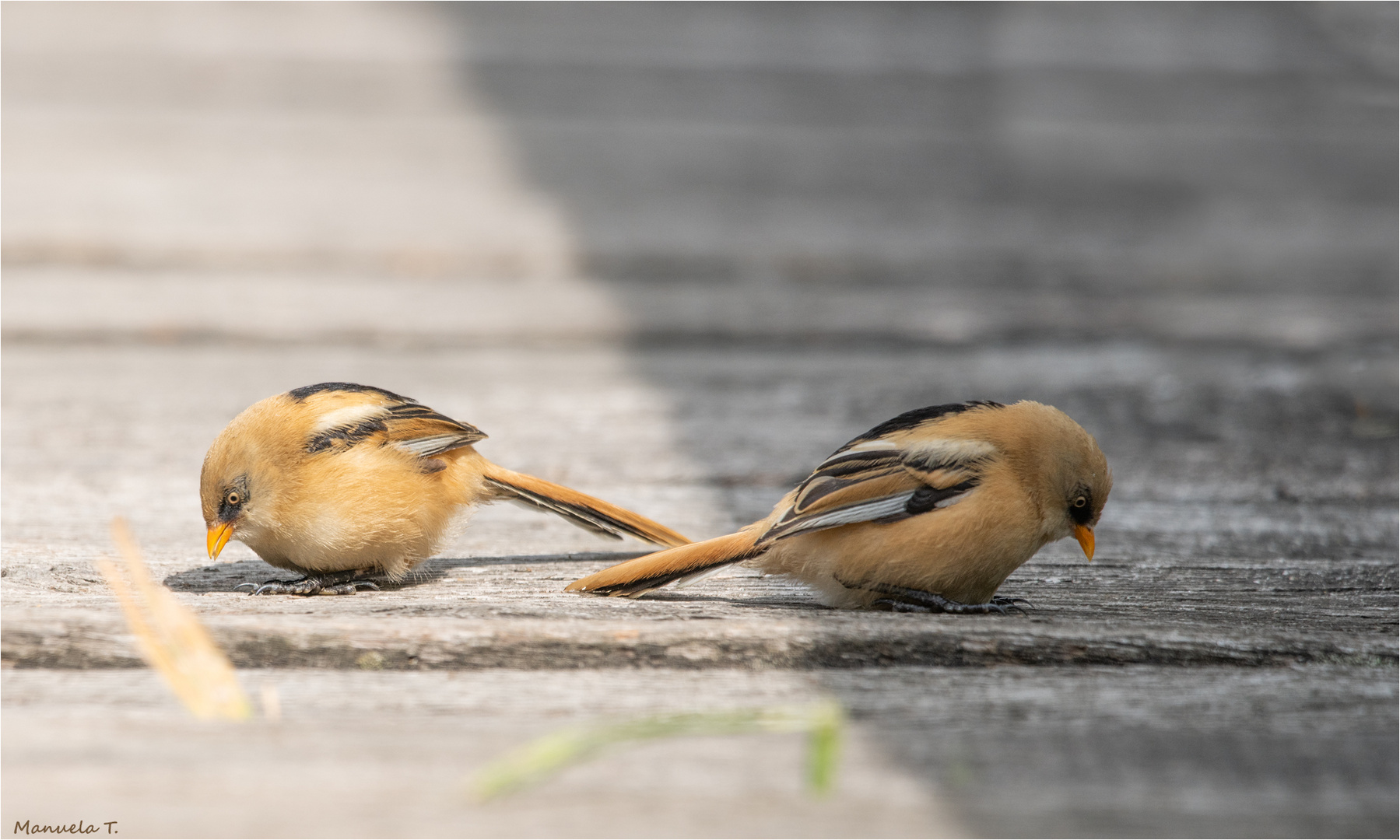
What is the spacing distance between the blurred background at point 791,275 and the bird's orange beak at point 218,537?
0.08 meters

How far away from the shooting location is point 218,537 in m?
2.50

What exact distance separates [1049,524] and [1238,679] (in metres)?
0.81

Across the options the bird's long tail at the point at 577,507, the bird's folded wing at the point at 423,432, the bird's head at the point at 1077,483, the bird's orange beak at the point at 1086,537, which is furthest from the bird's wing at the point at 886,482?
the bird's folded wing at the point at 423,432

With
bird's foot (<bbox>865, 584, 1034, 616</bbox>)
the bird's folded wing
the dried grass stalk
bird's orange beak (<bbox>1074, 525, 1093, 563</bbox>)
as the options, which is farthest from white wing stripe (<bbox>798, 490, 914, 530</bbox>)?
the dried grass stalk

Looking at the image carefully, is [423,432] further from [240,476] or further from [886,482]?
[886,482]

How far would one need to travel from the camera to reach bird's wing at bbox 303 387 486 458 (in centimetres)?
276

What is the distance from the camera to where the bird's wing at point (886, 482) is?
7.72 feet

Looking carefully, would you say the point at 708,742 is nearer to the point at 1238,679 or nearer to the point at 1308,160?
the point at 1238,679

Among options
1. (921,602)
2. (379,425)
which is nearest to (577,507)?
(379,425)

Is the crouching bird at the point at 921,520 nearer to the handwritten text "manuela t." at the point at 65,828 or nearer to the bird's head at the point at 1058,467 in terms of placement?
the bird's head at the point at 1058,467

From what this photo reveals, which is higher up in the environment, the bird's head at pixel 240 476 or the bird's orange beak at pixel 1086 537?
the bird's head at pixel 240 476

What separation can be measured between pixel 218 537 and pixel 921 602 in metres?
1.48

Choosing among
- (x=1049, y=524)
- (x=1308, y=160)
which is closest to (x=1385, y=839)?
(x=1049, y=524)

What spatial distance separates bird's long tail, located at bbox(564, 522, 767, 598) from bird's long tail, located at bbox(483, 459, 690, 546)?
272 mm
